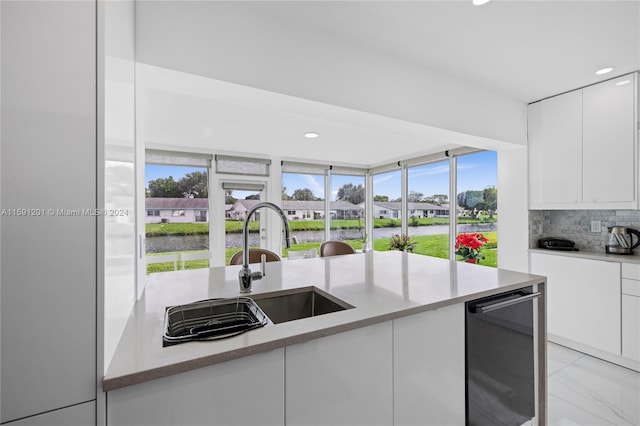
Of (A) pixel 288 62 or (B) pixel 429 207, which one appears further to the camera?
(B) pixel 429 207

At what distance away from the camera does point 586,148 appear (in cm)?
263

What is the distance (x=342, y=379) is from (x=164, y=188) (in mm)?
4171

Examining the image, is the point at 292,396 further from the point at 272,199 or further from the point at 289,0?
the point at 272,199

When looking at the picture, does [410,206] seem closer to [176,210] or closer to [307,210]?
[307,210]

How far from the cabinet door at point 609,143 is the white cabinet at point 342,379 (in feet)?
9.20

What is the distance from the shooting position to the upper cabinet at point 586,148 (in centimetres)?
239

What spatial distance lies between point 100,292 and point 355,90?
184 centimetres

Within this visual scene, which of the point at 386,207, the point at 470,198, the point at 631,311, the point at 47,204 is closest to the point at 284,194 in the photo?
the point at 386,207

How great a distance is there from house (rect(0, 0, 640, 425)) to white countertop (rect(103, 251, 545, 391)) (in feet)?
0.29

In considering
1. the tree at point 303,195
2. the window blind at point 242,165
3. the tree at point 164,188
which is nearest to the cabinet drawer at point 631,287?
the tree at point 303,195

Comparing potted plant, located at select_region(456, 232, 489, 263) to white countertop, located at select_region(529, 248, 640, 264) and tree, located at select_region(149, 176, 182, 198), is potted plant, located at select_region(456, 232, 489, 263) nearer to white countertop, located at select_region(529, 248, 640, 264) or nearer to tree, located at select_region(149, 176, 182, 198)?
white countertop, located at select_region(529, 248, 640, 264)

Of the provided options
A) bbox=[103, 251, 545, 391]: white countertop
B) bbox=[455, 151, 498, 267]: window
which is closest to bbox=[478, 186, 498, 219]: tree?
bbox=[455, 151, 498, 267]: window

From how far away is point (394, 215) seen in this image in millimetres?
5613

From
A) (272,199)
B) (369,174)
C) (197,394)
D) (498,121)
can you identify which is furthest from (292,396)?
(369,174)
